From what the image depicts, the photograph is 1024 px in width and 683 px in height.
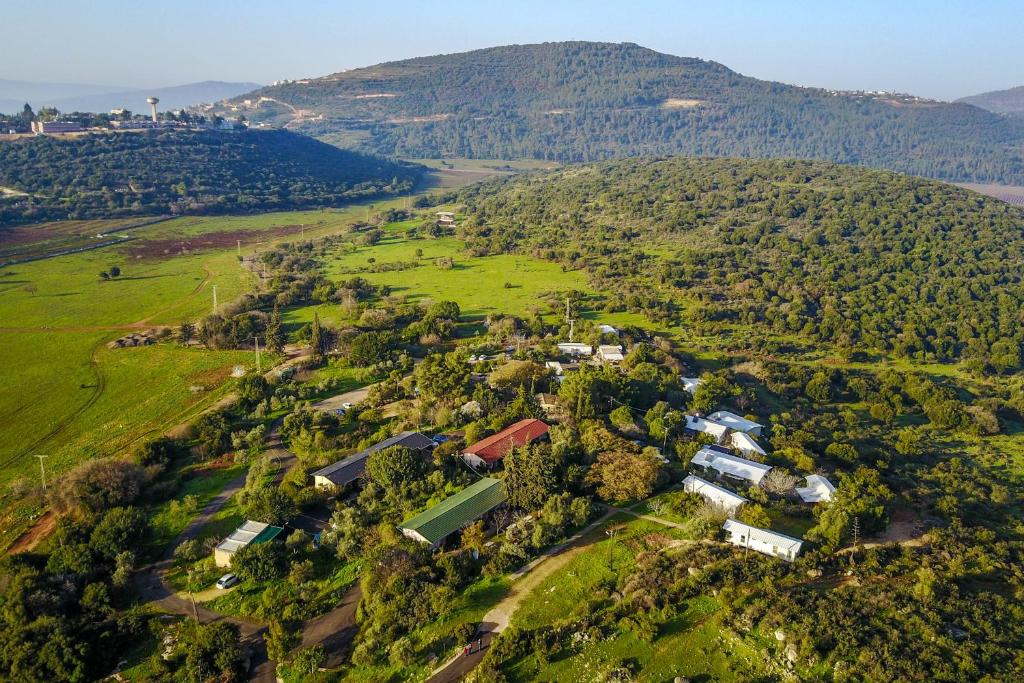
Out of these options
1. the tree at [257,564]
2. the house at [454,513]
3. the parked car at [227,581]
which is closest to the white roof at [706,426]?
the house at [454,513]

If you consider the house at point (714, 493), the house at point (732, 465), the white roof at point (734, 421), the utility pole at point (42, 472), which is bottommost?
the utility pole at point (42, 472)

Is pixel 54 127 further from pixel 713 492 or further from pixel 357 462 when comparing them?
pixel 713 492

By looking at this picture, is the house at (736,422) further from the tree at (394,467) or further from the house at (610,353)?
the tree at (394,467)

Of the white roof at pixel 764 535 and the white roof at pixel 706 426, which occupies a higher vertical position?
the white roof at pixel 764 535

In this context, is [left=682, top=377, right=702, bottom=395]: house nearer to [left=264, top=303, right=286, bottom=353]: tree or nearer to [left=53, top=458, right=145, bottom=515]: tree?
[left=264, top=303, right=286, bottom=353]: tree

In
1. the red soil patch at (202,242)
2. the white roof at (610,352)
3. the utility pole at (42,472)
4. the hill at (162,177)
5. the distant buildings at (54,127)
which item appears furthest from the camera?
the distant buildings at (54,127)

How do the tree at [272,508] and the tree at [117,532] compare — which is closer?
the tree at [117,532]

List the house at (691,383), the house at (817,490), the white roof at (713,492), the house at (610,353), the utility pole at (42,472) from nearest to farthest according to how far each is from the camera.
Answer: the white roof at (713,492)
the house at (817,490)
the utility pole at (42,472)
the house at (691,383)
the house at (610,353)
